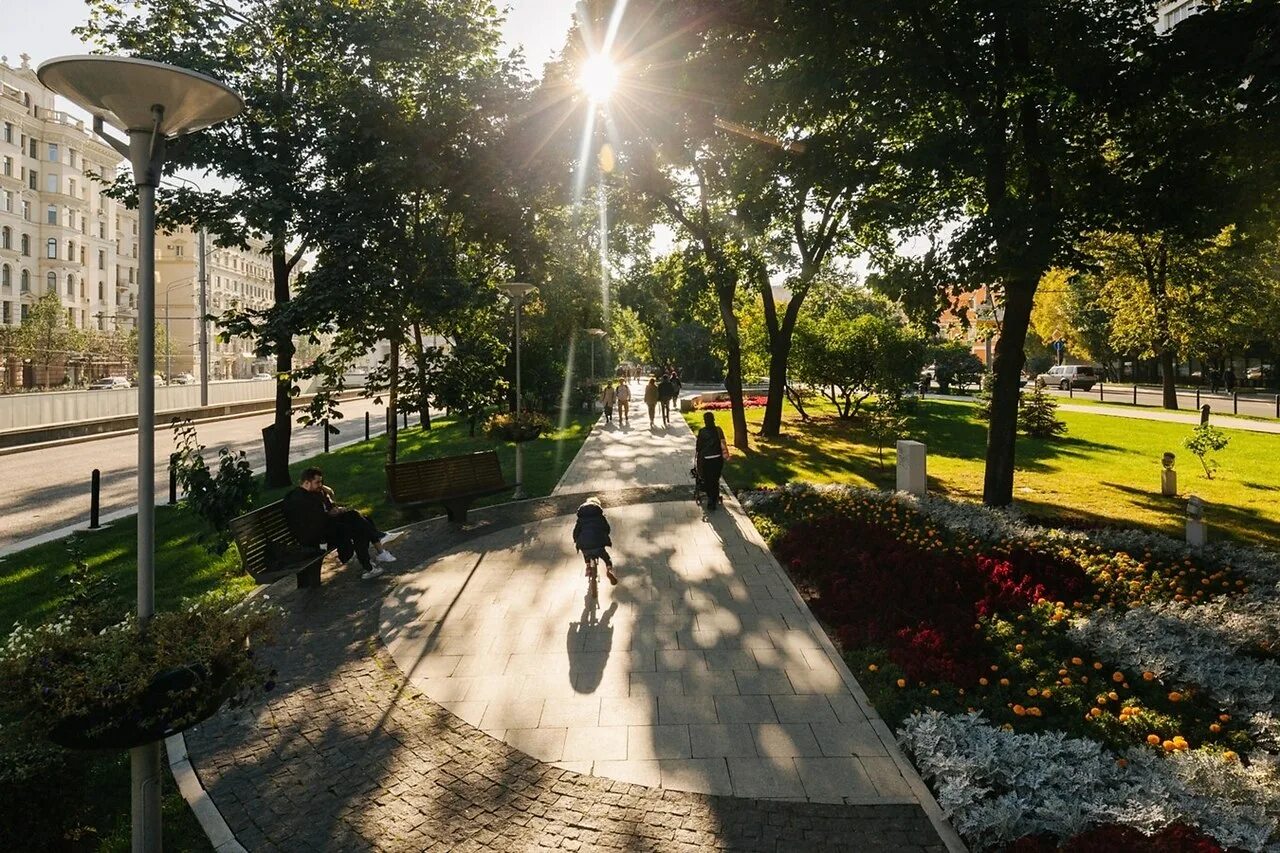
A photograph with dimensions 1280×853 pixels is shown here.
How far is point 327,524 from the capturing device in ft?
30.4

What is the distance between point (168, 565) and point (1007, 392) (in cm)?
1296

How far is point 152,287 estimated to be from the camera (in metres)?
4.02

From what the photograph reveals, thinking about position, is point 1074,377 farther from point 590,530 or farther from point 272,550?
point 272,550

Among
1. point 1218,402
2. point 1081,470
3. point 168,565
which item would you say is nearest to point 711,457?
point 168,565

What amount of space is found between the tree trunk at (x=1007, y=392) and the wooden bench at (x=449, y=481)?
8.46 meters

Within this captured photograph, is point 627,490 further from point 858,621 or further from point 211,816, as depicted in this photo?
point 211,816

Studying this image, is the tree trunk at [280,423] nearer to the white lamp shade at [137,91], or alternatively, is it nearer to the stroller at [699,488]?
the stroller at [699,488]

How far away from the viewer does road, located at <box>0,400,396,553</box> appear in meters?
13.3

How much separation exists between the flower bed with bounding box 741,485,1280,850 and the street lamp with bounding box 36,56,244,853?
177 inches

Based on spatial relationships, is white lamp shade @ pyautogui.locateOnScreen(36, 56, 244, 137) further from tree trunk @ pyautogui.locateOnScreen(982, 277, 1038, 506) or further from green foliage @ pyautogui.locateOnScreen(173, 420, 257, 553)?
tree trunk @ pyautogui.locateOnScreen(982, 277, 1038, 506)

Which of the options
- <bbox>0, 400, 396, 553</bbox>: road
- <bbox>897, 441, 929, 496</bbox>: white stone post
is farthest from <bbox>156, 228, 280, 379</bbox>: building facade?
<bbox>897, 441, 929, 496</bbox>: white stone post

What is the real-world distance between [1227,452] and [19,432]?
35876 millimetres

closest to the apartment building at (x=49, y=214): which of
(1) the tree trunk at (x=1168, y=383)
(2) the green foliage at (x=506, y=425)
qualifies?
(2) the green foliage at (x=506, y=425)

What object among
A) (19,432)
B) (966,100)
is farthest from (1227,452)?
(19,432)
